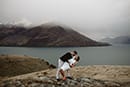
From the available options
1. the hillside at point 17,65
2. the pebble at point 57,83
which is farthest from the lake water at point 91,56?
the pebble at point 57,83

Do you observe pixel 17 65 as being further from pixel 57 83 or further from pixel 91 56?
pixel 91 56

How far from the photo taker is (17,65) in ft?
33.0

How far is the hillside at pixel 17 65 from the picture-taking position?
31.3 ft

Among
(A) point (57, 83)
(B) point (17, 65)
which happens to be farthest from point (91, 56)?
(A) point (57, 83)

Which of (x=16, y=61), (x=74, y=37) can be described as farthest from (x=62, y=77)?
(x=74, y=37)

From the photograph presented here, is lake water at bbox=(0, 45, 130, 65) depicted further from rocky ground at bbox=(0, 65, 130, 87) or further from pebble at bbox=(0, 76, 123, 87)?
pebble at bbox=(0, 76, 123, 87)

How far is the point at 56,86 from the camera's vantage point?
A: 246 inches

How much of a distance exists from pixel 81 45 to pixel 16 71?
225ft

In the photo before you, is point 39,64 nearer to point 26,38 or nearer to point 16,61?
point 16,61

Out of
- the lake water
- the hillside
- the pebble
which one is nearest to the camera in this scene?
the pebble

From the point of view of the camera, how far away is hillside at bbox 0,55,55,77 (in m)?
9.54

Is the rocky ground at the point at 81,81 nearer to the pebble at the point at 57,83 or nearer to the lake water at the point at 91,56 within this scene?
the pebble at the point at 57,83

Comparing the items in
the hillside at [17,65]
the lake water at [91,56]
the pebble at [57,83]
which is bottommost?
the lake water at [91,56]

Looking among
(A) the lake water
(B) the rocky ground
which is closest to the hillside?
(B) the rocky ground
